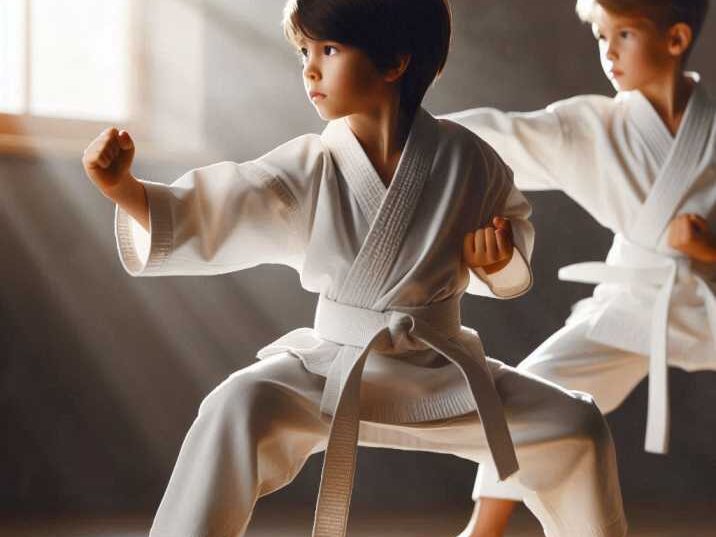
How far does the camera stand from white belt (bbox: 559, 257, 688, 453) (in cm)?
144

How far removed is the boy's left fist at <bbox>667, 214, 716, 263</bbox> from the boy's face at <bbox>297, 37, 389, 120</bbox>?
56 cm

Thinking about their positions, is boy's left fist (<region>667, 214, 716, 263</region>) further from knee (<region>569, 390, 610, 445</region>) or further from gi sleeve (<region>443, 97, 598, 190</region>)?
knee (<region>569, 390, 610, 445</region>)

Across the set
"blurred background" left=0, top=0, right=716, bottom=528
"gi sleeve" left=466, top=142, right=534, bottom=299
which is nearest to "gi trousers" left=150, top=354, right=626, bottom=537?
"gi sleeve" left=466, top=142, right=534, bottom=299

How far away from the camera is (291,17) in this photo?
44.8 inches

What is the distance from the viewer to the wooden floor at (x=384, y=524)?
167 cm

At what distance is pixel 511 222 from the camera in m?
1.26

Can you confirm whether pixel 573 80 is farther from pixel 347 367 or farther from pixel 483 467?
pixel 347 367

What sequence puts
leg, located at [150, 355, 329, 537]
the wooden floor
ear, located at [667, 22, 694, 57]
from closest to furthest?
leg, located at [150, 355, 329, 537] → ear, located at [667, 22, 694, 57] → the wooden floor

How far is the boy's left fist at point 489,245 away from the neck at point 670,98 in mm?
561

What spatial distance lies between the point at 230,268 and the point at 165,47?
2.83ft

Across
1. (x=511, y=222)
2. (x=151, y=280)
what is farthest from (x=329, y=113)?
(x=151, y=280)

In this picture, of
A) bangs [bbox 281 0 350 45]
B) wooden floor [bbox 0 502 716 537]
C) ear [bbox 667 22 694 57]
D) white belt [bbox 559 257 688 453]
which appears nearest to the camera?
bangs [bbox 281 0 350 45]

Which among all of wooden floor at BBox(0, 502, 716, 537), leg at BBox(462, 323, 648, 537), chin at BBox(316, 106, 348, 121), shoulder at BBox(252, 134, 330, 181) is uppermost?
chin at BBox(316, 106, 348, 121)

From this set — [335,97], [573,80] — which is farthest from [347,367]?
[573,80]
